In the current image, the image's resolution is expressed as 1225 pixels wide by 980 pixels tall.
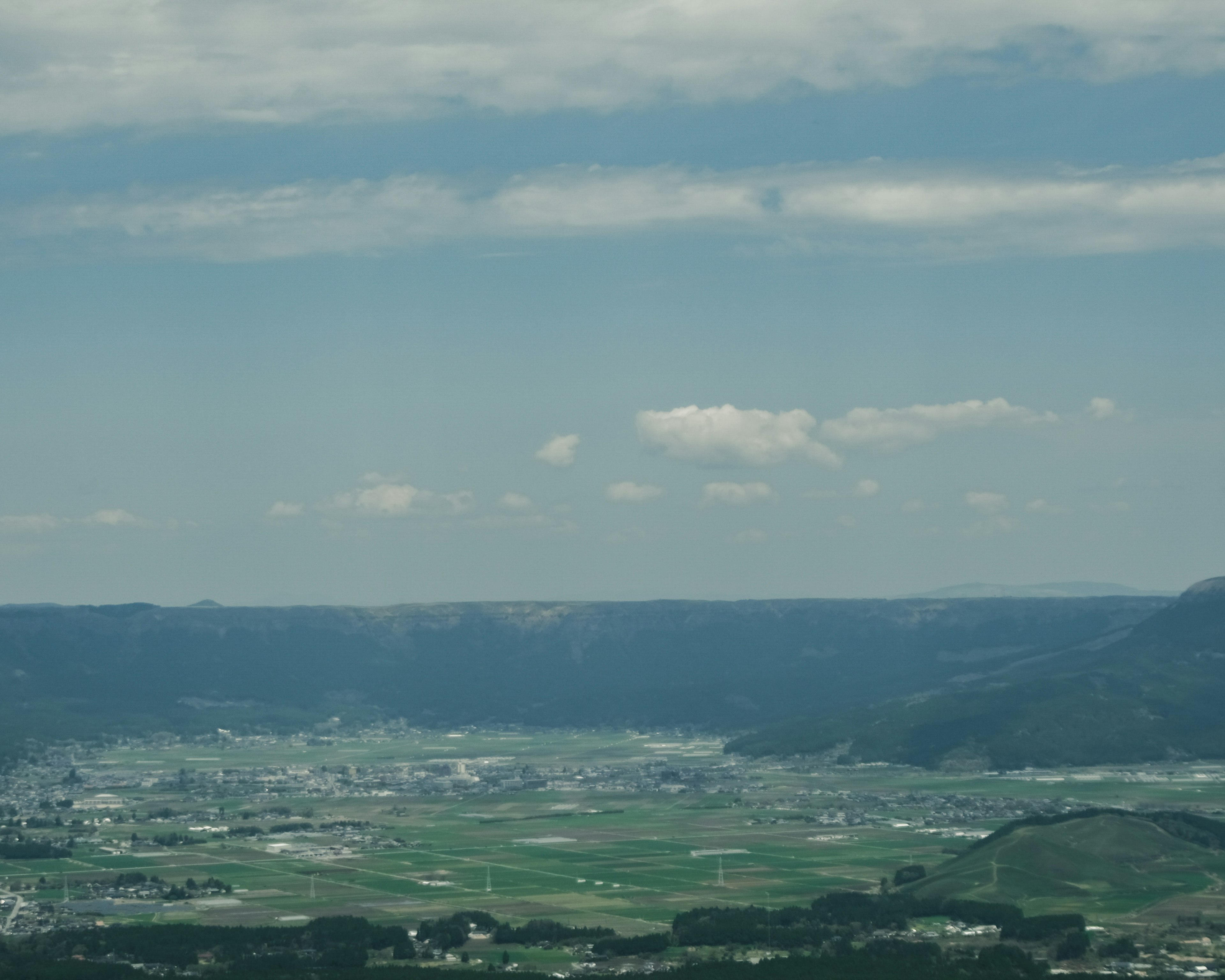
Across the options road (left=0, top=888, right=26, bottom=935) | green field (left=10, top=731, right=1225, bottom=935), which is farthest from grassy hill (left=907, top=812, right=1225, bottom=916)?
road (left=0, top=888, right=26, bottom=935)

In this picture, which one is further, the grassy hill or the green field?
the grassy hill

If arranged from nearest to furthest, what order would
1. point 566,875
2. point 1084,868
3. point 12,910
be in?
1. point 12,910
2. point 1084,868
3. point 566,875

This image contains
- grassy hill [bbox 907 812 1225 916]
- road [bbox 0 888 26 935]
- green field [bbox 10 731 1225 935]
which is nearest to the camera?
road [bbox 0 888 26 935]

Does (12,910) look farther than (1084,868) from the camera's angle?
No

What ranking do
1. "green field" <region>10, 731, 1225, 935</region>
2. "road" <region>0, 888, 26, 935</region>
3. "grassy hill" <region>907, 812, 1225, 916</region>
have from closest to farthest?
"road" <region>0, 888, 26, 935</region>, "green field" <region>10, 731, 1225, 935</region>, "grassy hill" <region>907, 812, 1225, 916</region>

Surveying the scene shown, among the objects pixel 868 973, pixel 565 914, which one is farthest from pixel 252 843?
pixel 868 973

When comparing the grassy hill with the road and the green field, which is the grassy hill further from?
the road

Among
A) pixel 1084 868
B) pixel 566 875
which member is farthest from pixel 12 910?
pixel 1084 868

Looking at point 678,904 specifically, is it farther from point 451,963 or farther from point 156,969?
point 156,969

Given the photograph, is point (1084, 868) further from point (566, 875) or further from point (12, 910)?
point (12, 910)
